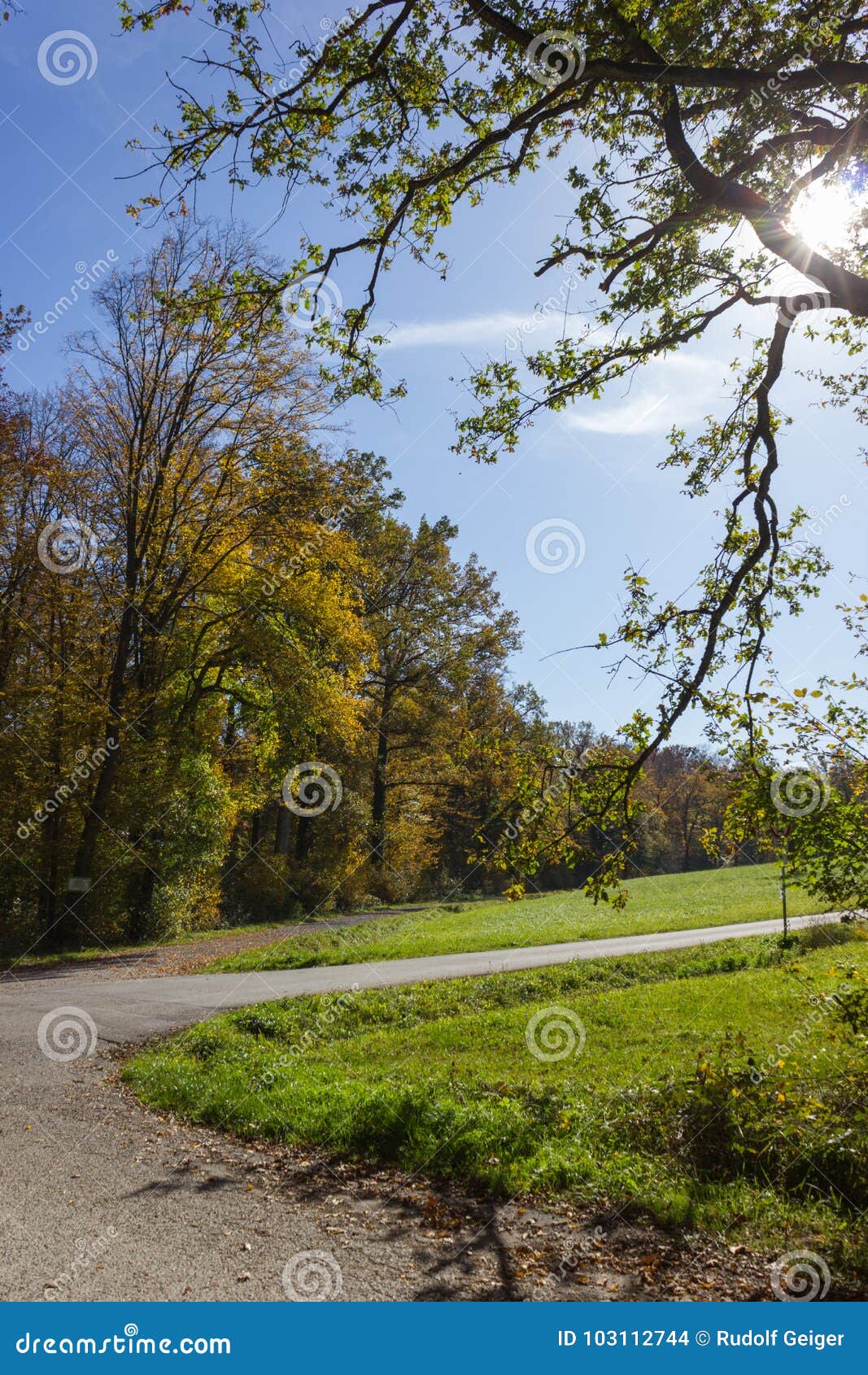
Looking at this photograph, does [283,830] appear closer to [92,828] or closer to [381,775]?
[381,775]

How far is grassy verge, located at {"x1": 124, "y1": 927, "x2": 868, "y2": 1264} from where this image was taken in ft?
16.9

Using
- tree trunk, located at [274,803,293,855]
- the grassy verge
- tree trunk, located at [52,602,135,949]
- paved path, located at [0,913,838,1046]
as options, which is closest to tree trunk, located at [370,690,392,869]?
tree trunk, located at [274,803,293,855]

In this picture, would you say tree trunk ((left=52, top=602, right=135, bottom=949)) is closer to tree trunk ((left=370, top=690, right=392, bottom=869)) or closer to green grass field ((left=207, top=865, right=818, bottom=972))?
green grass field ((left=207, top=865, right=818, bottom=972))

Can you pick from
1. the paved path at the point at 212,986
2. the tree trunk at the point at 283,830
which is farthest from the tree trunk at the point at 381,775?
the paved path at the point at 212,986

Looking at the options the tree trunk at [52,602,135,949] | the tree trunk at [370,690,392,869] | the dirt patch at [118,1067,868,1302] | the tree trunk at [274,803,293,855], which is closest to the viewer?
the dirt patch at [118,1067,868,1302]

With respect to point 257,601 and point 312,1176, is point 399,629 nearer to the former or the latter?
point 257,601

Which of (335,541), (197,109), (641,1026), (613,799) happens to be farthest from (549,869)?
(197,109)

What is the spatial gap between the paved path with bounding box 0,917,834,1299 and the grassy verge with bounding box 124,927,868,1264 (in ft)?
1.64

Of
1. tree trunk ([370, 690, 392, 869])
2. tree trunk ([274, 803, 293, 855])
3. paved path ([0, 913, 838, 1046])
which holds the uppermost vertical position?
tree trunk ([370, 690, 392, 869])

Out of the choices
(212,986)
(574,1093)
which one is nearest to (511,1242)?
(574,1093)

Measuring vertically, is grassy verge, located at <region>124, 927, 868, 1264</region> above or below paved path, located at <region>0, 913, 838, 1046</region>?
above

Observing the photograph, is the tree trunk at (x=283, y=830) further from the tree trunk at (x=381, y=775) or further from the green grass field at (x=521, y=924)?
the green grass field at (x=521, y=924)

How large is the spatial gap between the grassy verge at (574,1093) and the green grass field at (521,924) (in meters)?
5.51

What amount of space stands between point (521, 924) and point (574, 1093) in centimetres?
1782
